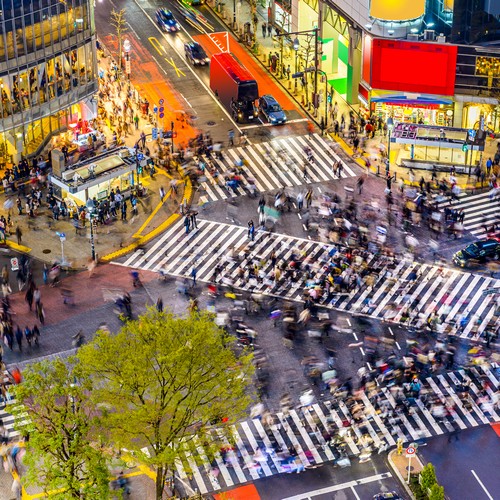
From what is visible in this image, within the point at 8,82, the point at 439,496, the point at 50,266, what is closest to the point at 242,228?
the point at 50,266

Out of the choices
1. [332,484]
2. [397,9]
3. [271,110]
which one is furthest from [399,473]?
[271,110]

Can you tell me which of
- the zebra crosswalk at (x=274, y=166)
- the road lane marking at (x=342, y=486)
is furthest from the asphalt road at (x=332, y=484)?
the zebra crosswalk at (x=274, y=166)

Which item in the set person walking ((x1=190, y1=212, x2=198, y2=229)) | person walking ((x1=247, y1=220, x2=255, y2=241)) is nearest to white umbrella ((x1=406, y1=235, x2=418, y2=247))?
person walking ((x1=247, y1=220, x2=255, y2=241))

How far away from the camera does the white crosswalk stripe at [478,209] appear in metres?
103

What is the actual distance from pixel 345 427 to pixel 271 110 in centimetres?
4762

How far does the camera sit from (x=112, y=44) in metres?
138

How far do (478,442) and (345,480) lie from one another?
9.17 meters

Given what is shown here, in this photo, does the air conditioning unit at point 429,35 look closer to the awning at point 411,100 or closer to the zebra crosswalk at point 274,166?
the awning at point 411,100

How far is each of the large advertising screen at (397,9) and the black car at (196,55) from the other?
23.5 metres

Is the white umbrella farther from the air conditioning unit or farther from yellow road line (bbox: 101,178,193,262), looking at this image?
the air conditioning unit

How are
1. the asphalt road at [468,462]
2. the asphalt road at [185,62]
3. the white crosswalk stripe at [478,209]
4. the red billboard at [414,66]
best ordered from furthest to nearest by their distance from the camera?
the asphalt road at [185,62] → the red billboard at [414,66] → the white crosswalk stripe at [478,209] → the asphalt road at [468,462]

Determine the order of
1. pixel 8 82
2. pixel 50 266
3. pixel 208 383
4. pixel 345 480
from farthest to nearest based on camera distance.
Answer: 1. pixel 8 82
2. pixel 50 266
3. pixel 345 480
4. pixel 208 383

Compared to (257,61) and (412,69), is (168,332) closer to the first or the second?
(412,69)

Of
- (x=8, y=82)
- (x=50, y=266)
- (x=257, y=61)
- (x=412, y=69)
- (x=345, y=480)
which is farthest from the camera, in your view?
(x=257, y=61)
